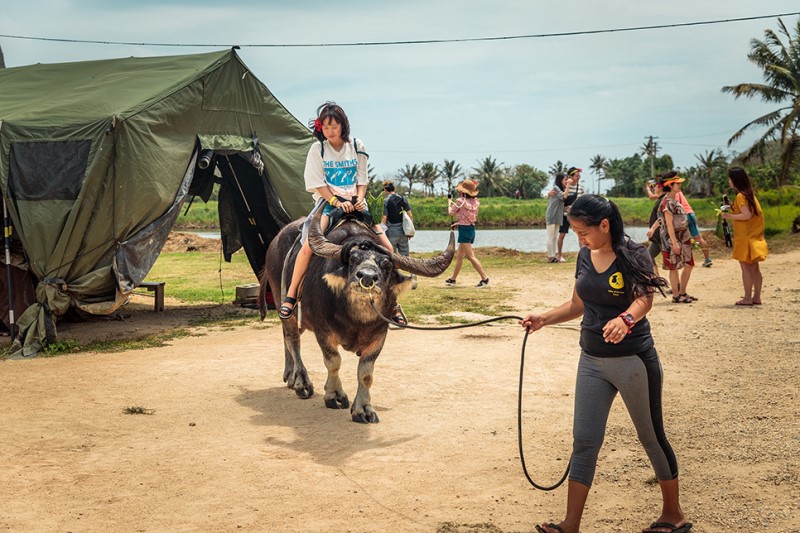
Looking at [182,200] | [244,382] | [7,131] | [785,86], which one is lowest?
[244,382]

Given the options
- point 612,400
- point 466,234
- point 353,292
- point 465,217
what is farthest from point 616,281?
point 465,217

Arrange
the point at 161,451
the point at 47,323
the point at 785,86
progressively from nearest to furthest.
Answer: the point at 161,451 < the point at 47,323 < the point at 785,86

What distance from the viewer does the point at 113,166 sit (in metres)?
10.6

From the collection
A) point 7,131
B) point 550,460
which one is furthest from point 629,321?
point 7,131

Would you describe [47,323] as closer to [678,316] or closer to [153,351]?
[153,351]

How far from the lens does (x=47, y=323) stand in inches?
404

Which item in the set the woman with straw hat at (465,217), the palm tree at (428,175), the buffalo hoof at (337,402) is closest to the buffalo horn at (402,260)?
the buffalo hoof at (337,402)

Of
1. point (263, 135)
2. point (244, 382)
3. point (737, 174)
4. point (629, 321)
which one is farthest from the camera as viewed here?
point (263, 135)

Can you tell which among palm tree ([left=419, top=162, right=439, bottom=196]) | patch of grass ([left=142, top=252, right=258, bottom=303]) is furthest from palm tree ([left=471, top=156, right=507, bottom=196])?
patch of grass ([left=142, top=252, right=258, bottom=303])

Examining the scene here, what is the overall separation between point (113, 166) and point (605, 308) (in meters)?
8.21

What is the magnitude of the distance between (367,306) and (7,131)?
22.0 ft

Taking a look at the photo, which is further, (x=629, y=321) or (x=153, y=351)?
(x=153, y=351)

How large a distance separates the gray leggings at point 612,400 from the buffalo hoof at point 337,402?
3428 mm

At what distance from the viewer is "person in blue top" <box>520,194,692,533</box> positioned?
420cm
